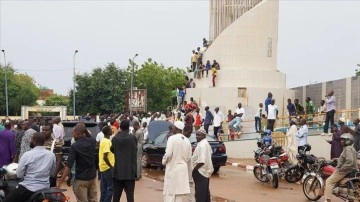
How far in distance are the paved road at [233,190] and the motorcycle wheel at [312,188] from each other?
194 mm

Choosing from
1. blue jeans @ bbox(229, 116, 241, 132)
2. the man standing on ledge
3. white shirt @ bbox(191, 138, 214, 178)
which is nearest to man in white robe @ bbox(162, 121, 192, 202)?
white shirt @ bbox(191, 138, 214, 178)

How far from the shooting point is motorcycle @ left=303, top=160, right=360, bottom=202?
1238 cm

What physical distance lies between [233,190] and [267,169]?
4.80ft

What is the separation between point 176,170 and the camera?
9859 millimetres

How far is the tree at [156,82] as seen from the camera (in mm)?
70125

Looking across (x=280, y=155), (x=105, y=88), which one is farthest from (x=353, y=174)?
(x=105, y=88)

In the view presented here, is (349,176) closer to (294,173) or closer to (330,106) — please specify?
(294,173)

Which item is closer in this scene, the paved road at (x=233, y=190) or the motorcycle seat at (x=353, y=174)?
the motorcycle seat at (x=353, y=174)

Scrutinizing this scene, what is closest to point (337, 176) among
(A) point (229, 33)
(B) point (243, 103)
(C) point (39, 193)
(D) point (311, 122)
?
(C) point (39, 193)

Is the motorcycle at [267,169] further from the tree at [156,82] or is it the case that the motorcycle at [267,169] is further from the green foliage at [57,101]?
the green foliage at [57,101]

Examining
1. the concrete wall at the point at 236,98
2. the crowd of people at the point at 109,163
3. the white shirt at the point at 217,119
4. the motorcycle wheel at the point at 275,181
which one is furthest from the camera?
the concrete wall at the point at 236,98

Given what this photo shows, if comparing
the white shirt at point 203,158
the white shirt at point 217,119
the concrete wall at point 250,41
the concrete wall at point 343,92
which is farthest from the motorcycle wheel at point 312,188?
the concrete wall at point 250,41

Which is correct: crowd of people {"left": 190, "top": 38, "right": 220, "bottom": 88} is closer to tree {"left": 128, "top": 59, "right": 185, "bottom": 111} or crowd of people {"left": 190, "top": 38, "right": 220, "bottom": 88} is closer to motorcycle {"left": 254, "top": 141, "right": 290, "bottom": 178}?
motorcycle {"left": 254, "top": 141, "right": 290, "bottom": 178}

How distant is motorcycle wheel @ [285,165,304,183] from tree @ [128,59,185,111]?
175ft
